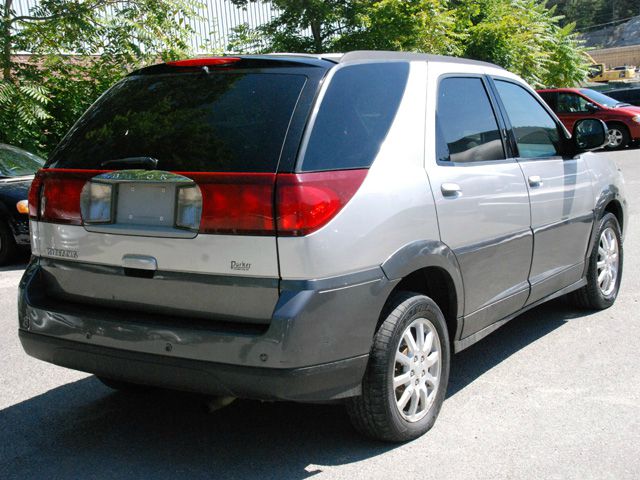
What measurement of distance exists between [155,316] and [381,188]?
3.74ft

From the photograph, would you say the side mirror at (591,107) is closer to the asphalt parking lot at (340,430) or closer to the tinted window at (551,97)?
the tinted window at (551,97)

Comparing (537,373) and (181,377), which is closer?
(181,377)

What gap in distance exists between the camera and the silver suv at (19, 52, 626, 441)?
3359mm

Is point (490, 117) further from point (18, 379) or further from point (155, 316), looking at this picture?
point (18, 379)

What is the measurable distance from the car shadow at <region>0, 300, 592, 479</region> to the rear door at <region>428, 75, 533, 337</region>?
0.57 meters

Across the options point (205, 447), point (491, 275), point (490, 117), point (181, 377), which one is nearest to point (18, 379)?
point (205, 447)

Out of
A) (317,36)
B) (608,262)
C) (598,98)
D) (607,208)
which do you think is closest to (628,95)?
(598,98)

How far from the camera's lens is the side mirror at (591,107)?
22219 mm

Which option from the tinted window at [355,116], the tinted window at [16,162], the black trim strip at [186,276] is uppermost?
the tinted window at [355,116]

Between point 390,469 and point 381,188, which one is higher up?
point 381,188

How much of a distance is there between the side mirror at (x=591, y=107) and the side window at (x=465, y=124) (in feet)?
61.2

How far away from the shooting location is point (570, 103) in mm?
22250

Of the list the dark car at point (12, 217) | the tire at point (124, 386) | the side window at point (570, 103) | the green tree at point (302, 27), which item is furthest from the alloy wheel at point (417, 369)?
the side window at point (570, 103)

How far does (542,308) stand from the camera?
6492 mm
